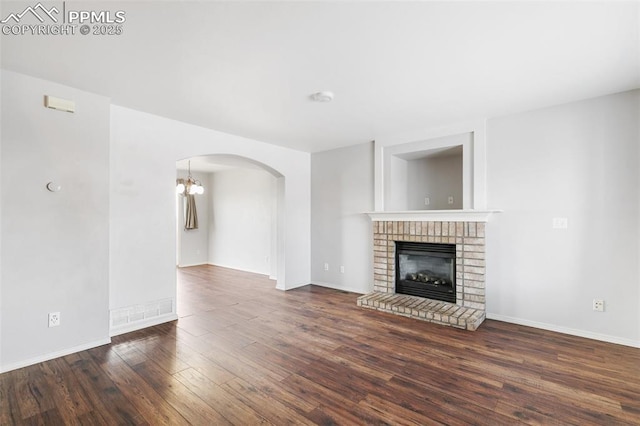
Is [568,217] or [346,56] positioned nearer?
[346,56]

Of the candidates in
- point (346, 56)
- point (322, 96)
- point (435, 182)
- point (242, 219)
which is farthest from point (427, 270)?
point (242, 219)

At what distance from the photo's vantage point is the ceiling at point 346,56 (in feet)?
6.16

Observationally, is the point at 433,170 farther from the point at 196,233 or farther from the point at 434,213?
the point at 196,233

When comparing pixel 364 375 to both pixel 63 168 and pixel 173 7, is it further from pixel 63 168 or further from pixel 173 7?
pixel 63 168

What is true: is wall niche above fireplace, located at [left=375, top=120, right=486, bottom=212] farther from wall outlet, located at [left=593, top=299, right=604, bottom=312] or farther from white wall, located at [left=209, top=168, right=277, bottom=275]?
white wall, located at [left=209, top=168, right=277, bottom=275]

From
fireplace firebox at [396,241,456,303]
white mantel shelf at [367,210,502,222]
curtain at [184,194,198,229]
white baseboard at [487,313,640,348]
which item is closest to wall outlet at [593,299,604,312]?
white baseboard at [487,313,640,348]

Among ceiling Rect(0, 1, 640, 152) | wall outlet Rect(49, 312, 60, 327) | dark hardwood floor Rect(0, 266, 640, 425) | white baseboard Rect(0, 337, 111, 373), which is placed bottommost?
dark hardwood floor Rect(0, 266, 640, 425)

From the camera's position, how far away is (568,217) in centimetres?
336

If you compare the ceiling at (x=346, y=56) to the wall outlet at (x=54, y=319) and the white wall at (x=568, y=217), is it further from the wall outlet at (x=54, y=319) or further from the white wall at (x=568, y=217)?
the wall outlet at (x=54, y=319)

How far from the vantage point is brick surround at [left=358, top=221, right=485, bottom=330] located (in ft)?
12.2

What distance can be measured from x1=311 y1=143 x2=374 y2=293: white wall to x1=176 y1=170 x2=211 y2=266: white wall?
4.29 metres

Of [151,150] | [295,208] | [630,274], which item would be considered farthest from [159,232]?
[630,274]

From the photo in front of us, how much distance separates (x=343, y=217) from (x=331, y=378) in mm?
3254

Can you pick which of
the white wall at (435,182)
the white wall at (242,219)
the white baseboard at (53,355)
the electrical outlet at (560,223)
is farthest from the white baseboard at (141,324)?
the electrical outlet at (560,223)
